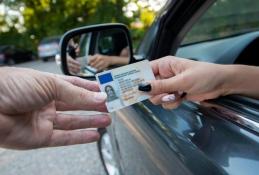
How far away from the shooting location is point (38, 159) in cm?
497

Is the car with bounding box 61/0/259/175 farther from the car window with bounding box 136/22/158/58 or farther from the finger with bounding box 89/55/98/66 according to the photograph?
the finger with bounding box 89/55/98/66

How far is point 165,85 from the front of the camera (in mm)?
1416

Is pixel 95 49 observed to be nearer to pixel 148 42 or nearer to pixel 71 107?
pixel 148 42

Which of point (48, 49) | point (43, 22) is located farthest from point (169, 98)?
point (43, 22)

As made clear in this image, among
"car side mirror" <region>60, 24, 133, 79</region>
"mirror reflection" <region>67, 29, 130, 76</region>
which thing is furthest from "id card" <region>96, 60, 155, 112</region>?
"mirror reflection" <region>67, 29, 130, 76</region>

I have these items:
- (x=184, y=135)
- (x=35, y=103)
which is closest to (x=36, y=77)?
(x=35, y=103)

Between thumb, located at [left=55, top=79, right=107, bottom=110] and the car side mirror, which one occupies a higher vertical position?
thumb, located at [left=55, top=79, right=107, bottom=110]

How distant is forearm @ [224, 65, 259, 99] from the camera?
1433 millimetres

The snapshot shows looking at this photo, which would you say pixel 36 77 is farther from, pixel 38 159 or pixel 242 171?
pixel 38 159

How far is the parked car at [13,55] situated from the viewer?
27127 millimetres

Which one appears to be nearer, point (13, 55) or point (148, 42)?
point (148, 42)

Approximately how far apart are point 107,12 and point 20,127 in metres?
22.4

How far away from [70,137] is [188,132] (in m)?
0.46

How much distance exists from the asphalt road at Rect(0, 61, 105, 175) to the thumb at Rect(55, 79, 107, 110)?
2904 mm
